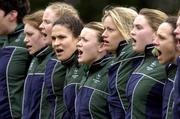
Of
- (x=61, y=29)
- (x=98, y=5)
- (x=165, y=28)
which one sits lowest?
(x=98, y=5)

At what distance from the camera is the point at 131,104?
9.38 metres

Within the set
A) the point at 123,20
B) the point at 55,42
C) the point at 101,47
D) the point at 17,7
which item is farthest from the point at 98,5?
the point at 123,20

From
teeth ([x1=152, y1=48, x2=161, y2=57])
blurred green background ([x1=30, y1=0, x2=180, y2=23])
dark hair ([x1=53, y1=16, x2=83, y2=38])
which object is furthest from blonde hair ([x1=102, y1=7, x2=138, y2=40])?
blurred green background ([x1=30, y1=0, x2=180, y2=23])

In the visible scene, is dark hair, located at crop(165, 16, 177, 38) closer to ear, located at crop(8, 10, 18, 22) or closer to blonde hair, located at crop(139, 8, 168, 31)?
blonde hair, located at crop(139, 8, 168, 31)

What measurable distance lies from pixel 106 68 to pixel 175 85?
161cm

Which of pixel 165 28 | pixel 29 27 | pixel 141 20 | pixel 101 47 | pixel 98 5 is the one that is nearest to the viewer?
pixel 165 28

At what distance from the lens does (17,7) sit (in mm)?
11930

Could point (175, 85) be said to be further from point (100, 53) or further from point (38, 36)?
point (38, 36)

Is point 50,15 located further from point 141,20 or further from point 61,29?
point 141,20

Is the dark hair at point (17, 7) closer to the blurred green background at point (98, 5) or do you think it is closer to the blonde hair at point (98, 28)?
the blonde hair at point (98, 28)

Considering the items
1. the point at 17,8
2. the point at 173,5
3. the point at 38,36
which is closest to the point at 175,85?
the point at 38,36

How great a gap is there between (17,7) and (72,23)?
151cm

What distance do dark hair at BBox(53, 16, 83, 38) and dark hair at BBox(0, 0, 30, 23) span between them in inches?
53.2

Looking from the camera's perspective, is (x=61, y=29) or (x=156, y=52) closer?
(x=156, y=52)
